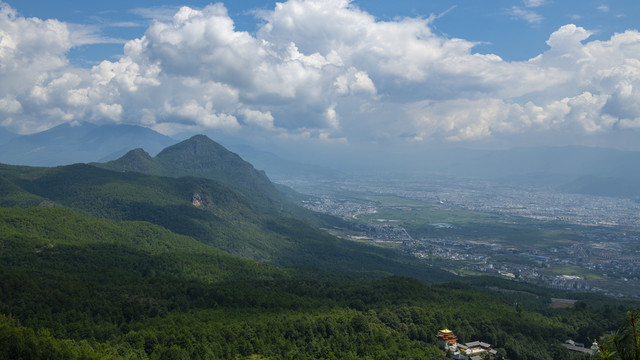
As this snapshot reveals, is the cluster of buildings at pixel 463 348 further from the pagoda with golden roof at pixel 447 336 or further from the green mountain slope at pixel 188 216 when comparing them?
the green mountain slope at pixel 188 216

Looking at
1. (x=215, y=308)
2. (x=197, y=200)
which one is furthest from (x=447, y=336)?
(x=197, y=200)

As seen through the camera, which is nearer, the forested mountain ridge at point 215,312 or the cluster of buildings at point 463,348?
the forested mountain ridge at point 215,312

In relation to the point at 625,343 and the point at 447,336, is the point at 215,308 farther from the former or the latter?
the point at 625,343

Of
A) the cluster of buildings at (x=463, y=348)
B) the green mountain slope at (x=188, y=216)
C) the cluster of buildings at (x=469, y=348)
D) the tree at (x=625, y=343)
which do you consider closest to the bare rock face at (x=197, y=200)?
the green mountain slope at (x=188, y=216)

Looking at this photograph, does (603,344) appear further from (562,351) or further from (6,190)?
(6,190)

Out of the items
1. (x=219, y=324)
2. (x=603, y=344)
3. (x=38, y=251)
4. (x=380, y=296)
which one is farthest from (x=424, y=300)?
(x=38, y=251)
